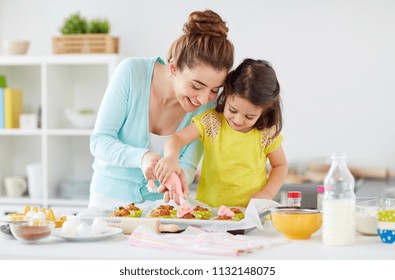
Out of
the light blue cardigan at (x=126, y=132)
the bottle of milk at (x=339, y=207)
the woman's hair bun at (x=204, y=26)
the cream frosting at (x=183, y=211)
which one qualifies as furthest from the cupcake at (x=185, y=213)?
the woman's hair bun at (x=204, y=26)

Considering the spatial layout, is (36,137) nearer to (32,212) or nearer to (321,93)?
(321,93)

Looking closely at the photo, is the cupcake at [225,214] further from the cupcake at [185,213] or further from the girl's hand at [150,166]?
the girl's hand at [150,166]

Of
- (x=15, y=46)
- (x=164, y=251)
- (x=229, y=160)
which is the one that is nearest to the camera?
(x=164, y=251)

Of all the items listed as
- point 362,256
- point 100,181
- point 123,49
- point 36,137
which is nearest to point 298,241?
point 362,256

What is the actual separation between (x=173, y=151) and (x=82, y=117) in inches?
97.2

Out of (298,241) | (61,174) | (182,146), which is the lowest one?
(61,174)

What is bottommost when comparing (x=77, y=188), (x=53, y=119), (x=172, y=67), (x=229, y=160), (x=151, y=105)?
(x=77, y=188)

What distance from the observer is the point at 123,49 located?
478 centimetres

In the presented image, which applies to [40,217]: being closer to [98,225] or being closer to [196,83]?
[98,225]

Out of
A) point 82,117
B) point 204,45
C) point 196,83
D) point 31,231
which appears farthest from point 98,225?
point 82,117

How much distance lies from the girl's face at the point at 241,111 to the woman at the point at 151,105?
0.07 meters

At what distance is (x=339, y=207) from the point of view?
5.80ft

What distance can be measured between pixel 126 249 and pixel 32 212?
455 mm

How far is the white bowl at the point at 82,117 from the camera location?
4.62m
